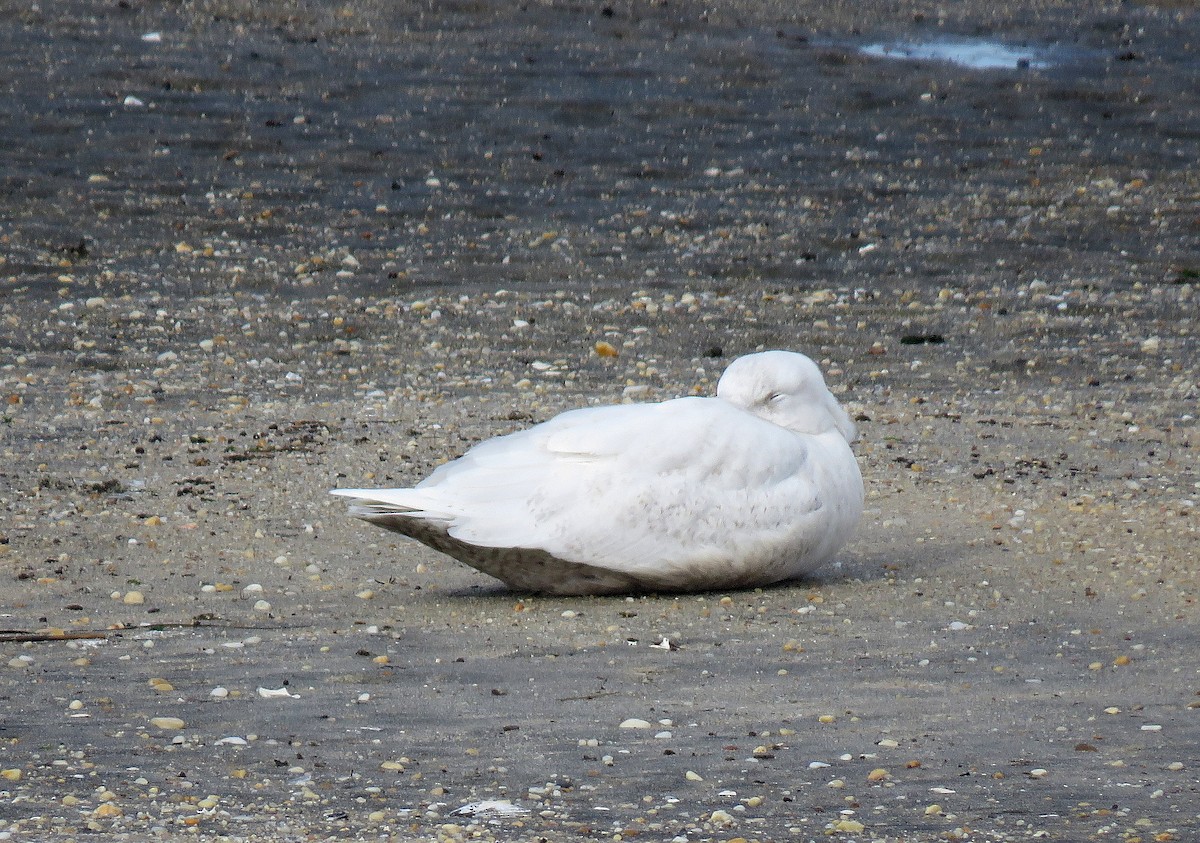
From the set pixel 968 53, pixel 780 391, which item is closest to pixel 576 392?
pixel 780 391

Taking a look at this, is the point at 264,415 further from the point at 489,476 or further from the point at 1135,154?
the point at 1135,154

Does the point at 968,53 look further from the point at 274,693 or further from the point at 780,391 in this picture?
the point at 274,693

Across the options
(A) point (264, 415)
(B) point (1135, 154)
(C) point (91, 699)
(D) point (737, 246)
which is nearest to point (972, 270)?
(D) point (737, 246)

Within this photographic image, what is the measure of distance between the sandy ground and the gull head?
22.4 inches

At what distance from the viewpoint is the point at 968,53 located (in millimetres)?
18922

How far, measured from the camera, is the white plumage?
6023 millimetres

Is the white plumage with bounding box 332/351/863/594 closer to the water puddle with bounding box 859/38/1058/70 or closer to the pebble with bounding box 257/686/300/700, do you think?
the pebble with bounding box 257/686/300/700

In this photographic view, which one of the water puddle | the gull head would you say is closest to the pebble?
the gull head

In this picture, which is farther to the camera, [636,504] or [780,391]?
[780,391]

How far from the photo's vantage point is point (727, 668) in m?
5.42

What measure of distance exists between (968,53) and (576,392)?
10.4m

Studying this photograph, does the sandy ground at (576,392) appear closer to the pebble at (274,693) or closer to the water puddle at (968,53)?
the pebble at (274,693)

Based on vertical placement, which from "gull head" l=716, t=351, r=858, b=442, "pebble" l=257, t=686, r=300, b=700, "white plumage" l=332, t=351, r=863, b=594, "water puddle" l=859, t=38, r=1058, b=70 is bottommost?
"pebble" l=257, t=686, r=300, b=700

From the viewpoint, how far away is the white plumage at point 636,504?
6.02 m
